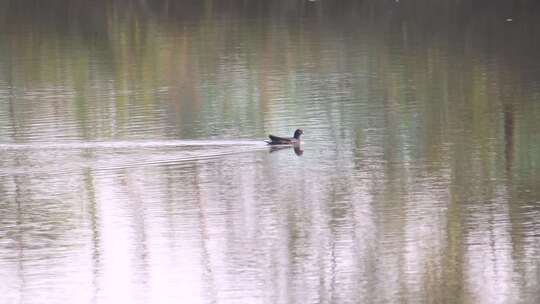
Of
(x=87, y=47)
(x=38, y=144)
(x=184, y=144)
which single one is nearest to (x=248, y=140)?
(x=184, y=144)

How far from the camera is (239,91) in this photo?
31.5m

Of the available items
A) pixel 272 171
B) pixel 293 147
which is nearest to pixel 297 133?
pixel 293 147

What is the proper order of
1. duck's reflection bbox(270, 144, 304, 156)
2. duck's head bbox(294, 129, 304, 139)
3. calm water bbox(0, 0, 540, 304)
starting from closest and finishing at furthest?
calm water bbox(0, 0, 540, 304) < duck's reflection bbox(270, 144, 304, 156) < duck's head bbox(294, 129, 304, 139)

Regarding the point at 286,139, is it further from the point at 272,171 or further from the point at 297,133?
the point at 272,171

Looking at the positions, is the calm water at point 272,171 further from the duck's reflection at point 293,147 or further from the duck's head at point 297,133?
the duck's head at point 297,133

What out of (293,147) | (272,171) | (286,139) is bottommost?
(272,171)

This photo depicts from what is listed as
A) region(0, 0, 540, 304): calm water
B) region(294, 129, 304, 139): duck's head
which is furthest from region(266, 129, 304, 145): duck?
region(0, 0, 540, 304): calm water

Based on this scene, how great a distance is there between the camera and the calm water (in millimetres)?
15984

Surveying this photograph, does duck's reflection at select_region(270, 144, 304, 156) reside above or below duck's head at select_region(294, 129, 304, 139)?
below

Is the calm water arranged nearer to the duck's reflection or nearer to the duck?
the duck's reflection

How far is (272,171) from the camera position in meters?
22.2

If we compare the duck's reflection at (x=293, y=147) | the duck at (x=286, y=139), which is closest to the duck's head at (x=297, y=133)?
the duck at (x=286, y=139)

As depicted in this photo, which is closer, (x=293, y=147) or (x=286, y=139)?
(x=286, y=139)

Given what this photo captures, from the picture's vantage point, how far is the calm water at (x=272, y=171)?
15984 mm
